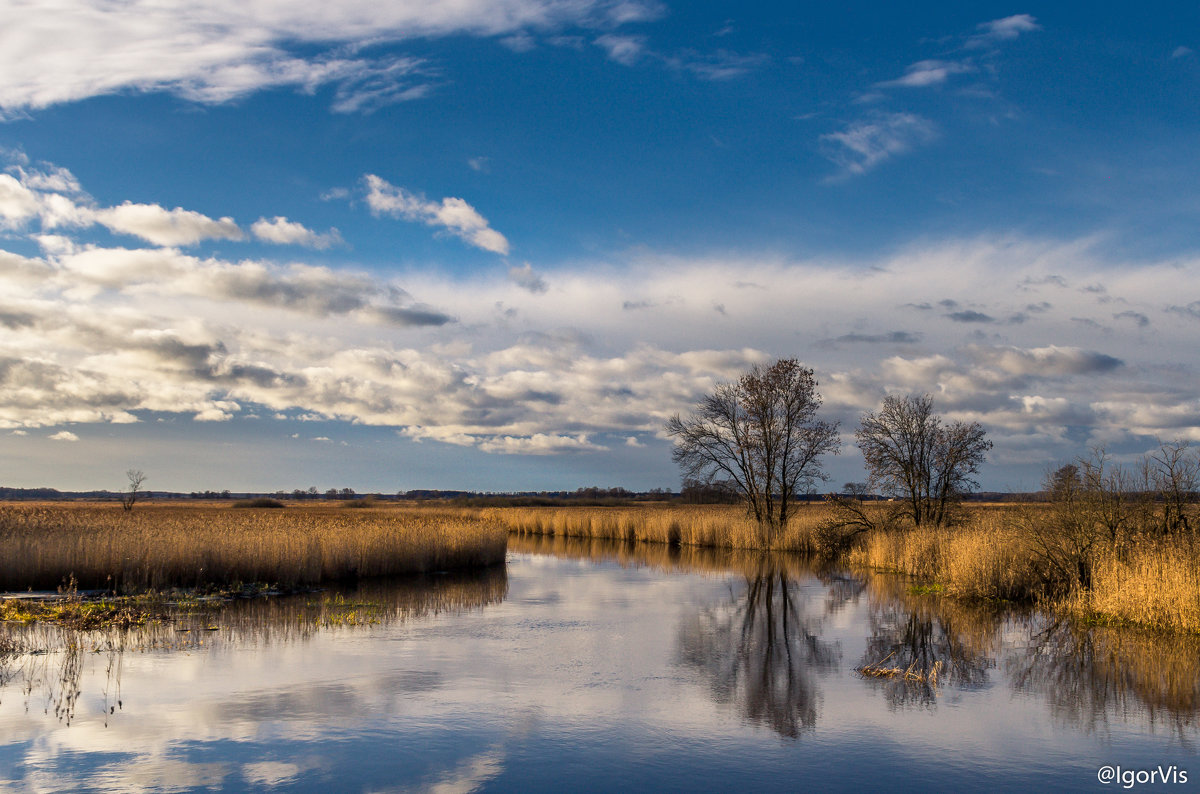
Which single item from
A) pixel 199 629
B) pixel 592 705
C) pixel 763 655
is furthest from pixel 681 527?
pixel 592 705

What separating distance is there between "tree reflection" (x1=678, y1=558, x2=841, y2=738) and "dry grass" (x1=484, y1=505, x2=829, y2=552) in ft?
49.1

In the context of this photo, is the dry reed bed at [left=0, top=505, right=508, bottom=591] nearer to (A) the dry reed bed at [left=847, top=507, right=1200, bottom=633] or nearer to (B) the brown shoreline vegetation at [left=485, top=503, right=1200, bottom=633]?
(B) the brown shoreline vegetation at [left=485, top=503, right=1200, bottom=633]

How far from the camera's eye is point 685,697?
9.91 meters

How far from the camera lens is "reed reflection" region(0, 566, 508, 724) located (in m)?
10.2

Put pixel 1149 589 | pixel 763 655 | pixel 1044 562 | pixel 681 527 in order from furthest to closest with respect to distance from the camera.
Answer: pixel 681 527 → pixel 1044 562 → pixel 1149 589 → pixel 763 655

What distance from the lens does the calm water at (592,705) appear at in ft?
23.8

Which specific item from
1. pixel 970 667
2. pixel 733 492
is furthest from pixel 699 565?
pixel 970 667

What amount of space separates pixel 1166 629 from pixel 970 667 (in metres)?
5.70

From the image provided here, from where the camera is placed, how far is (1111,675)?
1109cm

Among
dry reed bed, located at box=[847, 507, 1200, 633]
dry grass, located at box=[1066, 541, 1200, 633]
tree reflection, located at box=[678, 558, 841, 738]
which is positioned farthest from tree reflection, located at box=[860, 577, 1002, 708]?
dry grass, located at box=[1066, 541, 1200, 633]

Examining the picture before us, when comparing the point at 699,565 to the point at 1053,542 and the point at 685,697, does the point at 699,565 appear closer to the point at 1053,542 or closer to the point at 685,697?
the point at 1053,542

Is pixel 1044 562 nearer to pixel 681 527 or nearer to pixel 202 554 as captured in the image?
pixel 202 554

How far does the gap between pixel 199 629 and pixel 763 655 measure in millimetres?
9808

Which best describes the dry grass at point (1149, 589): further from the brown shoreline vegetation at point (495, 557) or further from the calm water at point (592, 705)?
the calm water at point (592, 705)
